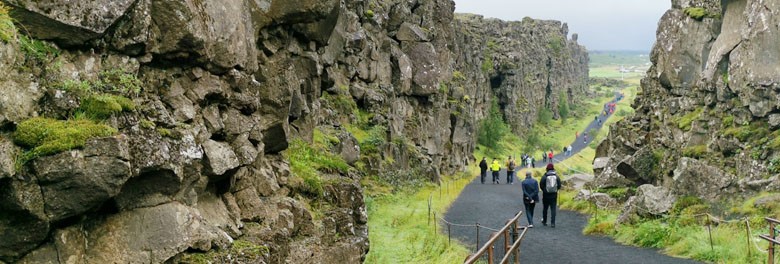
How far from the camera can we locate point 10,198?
6.81 meters

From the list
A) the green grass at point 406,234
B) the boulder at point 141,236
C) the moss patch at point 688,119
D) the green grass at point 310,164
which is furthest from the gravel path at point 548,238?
the boulder at point 141,236

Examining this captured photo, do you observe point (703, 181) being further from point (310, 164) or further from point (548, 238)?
point (310, 164)

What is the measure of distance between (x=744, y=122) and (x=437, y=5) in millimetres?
28117

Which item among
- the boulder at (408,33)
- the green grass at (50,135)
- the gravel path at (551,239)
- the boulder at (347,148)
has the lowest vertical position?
the gravel path at (551,239)

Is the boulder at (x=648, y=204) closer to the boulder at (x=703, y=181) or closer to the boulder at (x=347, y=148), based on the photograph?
the boulder at (x=703, y=181)

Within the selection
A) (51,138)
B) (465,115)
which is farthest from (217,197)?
(465,115)

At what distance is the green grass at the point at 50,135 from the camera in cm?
701

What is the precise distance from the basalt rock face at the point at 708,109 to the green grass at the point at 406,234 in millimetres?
10148

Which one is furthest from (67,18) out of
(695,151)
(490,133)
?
(490,133)

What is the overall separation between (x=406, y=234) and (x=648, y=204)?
9.40m

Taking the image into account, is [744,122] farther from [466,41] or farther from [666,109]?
[466,41]

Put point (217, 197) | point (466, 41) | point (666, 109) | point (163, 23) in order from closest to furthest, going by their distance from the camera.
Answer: point (163, 23), point (217, 197), point (666, 109), point (466, 41)

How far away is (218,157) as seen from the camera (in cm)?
1016

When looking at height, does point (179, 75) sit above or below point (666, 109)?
above
